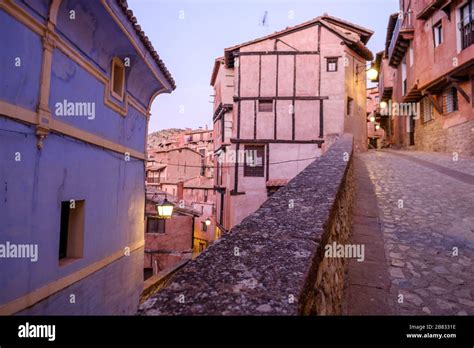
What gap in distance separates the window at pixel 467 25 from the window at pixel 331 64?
6.07 metres

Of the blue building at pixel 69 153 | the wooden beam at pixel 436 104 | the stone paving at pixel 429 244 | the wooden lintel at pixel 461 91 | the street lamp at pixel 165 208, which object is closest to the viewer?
the stone paving at pixel 429 244

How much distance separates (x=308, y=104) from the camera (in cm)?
1753

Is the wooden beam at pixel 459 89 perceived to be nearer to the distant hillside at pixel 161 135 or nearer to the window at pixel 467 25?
the window at pixel 467 25

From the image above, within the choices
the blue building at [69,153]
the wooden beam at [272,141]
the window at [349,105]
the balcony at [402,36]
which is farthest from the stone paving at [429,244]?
the balcony at [402,36]

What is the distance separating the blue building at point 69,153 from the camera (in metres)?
3.48

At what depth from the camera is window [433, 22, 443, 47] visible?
16.0 m

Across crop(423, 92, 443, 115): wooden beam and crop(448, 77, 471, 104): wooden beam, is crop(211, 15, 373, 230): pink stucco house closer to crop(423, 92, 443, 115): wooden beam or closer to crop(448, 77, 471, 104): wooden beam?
crop(423, 92, 443, 115): wooden beam

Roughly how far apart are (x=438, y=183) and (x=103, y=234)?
8.16 metres

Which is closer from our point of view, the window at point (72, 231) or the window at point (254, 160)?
the window at point (72, 231)

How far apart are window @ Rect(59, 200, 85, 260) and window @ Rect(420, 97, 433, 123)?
2010 cm

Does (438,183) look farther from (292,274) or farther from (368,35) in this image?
(368,35)

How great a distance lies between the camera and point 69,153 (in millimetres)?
4586

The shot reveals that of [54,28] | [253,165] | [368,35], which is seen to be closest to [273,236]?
[54,28]

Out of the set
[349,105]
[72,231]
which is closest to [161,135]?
[349,105]
